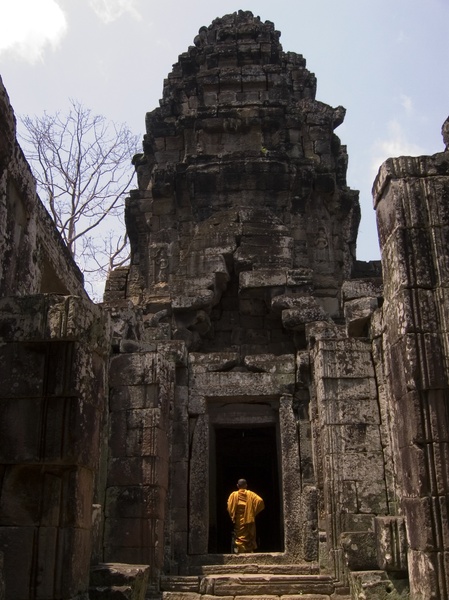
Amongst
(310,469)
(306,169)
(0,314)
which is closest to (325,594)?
(310,469)

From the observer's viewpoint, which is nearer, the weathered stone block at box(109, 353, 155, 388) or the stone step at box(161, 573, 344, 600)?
the stone step at box(161, 573, 344, 600)

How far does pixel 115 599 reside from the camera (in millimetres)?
6320

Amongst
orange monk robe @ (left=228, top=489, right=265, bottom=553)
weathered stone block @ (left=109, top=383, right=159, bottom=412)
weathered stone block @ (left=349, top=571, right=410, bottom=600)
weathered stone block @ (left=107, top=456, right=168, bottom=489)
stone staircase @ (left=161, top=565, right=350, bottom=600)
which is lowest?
stone staircase @ (left=161, top=565, right=350, bottom=600)

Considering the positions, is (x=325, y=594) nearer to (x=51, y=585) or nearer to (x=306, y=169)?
(x=51, y=585)

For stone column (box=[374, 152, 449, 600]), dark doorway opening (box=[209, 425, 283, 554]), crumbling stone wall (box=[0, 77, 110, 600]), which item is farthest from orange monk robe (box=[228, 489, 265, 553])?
crumbling stone wall (box=[0, 77, 110, 600])

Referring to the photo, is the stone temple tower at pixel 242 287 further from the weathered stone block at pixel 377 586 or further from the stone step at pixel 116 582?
the stone step at pixel 116 582

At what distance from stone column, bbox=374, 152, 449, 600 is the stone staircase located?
4376mm

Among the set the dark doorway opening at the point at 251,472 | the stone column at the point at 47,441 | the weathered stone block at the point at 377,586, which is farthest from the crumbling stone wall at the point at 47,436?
the dark doorway opening at the point at 251,472

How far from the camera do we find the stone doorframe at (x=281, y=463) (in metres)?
10.4

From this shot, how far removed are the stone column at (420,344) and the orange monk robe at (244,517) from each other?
6.44 m

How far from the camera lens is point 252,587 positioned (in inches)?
355

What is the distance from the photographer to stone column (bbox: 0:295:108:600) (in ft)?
14.6

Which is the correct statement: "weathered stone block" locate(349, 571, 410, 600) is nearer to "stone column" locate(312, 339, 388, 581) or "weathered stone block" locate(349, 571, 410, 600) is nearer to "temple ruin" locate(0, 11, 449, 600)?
"temple ruin" locate(0, 11, 449, 600)

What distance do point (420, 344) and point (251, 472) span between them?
1288cm
